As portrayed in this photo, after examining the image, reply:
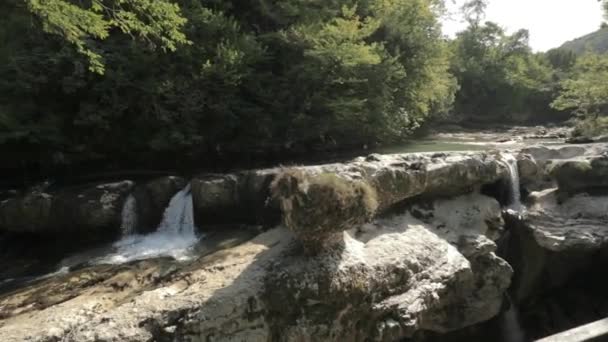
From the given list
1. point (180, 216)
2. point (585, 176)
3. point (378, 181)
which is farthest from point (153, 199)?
point (585, 176)

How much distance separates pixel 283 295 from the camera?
13.9 feet

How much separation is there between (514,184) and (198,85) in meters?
8.58

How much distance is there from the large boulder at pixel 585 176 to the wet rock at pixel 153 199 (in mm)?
8470

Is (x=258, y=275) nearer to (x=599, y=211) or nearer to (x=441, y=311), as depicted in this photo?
(x=441, y=311)

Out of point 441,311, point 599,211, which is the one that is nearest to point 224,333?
point 441,311

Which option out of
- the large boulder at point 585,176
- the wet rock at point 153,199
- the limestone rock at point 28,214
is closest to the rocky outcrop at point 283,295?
the wet rock at point 153,199

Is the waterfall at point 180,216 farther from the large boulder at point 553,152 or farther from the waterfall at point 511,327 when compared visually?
the large boulder at point 553,152

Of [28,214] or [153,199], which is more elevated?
[153,199]

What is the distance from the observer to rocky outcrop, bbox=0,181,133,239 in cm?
812

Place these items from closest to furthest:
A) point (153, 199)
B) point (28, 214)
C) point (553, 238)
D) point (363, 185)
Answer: point (363, 185) < point (553, 238) < point (28, 214) < point (153, 199)

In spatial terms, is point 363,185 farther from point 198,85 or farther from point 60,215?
point 198,85

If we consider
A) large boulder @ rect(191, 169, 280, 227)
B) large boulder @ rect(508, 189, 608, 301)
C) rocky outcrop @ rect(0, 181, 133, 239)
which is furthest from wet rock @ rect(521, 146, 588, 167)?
rocky outcrop @ rect(0, 181, 133, 239)

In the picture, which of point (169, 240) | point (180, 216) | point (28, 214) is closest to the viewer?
point (169, 240)

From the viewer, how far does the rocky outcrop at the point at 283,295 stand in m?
3.91
